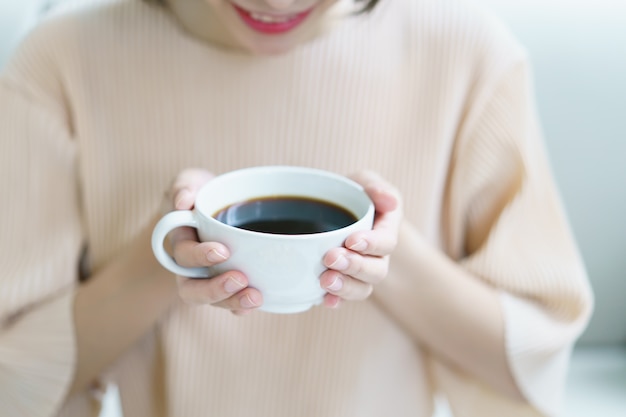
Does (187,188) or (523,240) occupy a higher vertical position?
(187,188)

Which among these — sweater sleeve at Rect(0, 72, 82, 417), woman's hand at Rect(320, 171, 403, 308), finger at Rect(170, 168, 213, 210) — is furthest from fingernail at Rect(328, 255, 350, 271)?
sweater sleeve at Rect(0, 72, 82, 417)

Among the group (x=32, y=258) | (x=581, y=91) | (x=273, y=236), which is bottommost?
(x=32, y=258)

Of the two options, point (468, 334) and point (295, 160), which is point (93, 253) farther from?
point (468, 334)

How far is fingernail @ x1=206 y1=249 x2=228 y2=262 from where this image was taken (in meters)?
0.44

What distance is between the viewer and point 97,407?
2.55 feet

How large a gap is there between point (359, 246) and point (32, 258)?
42 cm

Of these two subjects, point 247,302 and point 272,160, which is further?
point 272,160

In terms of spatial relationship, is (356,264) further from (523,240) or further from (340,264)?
(523,240)

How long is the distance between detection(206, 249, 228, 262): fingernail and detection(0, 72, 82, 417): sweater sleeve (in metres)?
0.33

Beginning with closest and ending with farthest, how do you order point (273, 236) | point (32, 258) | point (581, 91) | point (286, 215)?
point (273, 236)
point (286, 215)
point (32, 258)
point (581, 91)

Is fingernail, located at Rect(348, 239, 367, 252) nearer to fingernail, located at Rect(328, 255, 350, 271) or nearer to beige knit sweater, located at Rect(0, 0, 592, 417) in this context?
fingernail, located at Rect(328, 255, 350, 271)

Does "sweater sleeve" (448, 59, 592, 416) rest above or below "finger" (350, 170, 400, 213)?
below

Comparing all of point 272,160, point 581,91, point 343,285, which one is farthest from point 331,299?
point 581,91

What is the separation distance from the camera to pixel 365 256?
1.54 feet
